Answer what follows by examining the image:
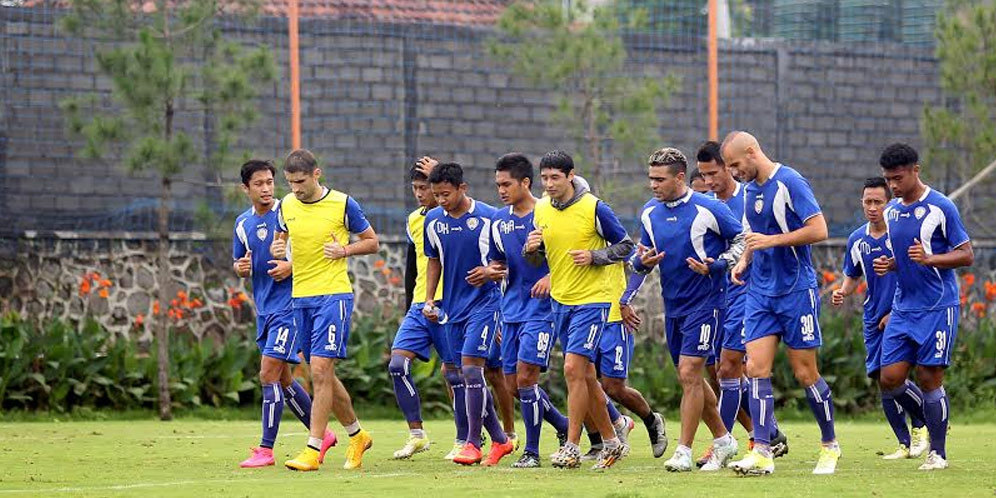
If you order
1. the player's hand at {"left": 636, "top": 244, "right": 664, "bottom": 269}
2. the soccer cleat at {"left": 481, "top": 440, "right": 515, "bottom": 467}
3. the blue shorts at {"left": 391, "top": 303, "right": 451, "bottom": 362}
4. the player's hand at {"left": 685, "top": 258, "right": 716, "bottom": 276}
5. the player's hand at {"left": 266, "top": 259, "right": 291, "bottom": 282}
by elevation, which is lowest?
the soccer cleat at {"left": 481, "top": 440, "right": 515, "bottom": 467}

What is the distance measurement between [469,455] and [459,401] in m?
1.04

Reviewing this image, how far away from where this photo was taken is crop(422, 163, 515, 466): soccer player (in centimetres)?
1343

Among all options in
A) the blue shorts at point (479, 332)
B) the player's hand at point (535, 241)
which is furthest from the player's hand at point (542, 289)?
the blue shorts at point (479, 332)

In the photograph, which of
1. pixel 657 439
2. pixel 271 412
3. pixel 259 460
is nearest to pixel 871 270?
pixel 657 439

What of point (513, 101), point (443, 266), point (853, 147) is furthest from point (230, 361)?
point (853, 147)

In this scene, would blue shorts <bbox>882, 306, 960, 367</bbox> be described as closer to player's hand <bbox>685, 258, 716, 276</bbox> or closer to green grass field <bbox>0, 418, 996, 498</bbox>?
green grass field <bbox>0, 418, 996, 498</bbox>

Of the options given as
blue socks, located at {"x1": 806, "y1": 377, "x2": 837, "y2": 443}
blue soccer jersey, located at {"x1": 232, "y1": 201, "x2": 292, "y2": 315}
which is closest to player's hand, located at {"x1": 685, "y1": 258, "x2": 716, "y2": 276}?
blue socks, located at {"x1": 806, "y1": 377, "x2": 837, "y2": 443}

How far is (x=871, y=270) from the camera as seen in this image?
576 inches

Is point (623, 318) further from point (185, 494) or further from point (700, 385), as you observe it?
point (185, 494)

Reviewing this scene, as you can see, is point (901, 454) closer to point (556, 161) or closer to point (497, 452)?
point (497, 452)

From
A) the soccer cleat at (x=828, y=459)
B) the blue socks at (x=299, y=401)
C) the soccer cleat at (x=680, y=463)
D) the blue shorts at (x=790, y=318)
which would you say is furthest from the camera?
the blue socks at (x=299, y=401)

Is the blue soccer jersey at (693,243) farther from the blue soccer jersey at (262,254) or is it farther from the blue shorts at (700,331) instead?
the blue soccer jersey at (262,254)

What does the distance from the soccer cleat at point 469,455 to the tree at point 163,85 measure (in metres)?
7.53

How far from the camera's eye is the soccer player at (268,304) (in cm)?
1340
